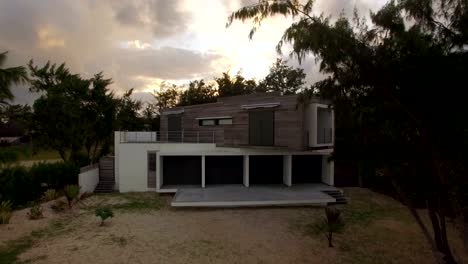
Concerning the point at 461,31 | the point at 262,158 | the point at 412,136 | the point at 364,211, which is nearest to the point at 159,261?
the point at 412,136

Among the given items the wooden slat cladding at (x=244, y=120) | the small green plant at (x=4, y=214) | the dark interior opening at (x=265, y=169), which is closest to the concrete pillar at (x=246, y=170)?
the wooden slat cladding at (x=244, y=120)

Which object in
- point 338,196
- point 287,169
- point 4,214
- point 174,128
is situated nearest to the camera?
point 4,214

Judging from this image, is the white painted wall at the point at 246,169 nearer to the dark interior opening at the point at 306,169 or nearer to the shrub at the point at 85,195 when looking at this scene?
the dark interior opening at the point at 306,169

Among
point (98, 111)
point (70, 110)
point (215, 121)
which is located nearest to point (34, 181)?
point (70, 110)

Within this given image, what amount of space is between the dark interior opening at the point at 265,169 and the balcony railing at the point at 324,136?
365cm

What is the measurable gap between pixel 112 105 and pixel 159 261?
18.9 metres

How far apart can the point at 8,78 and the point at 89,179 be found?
12.3 m

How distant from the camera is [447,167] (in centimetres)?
807

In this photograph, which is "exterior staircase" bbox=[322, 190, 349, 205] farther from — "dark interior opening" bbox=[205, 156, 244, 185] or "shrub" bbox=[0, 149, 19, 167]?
"shrub" bbox=[0, 149, 19, 167]

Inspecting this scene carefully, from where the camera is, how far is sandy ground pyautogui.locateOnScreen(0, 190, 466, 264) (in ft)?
32.7

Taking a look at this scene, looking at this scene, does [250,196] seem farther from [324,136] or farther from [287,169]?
[324,136]

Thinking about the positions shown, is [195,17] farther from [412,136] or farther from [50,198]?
[50,198]

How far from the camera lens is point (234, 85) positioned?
125 feet

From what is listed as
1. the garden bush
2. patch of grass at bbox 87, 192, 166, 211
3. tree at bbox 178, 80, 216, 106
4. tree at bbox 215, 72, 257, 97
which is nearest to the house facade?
patch of grass at bbox 87, 192, 166, 211
